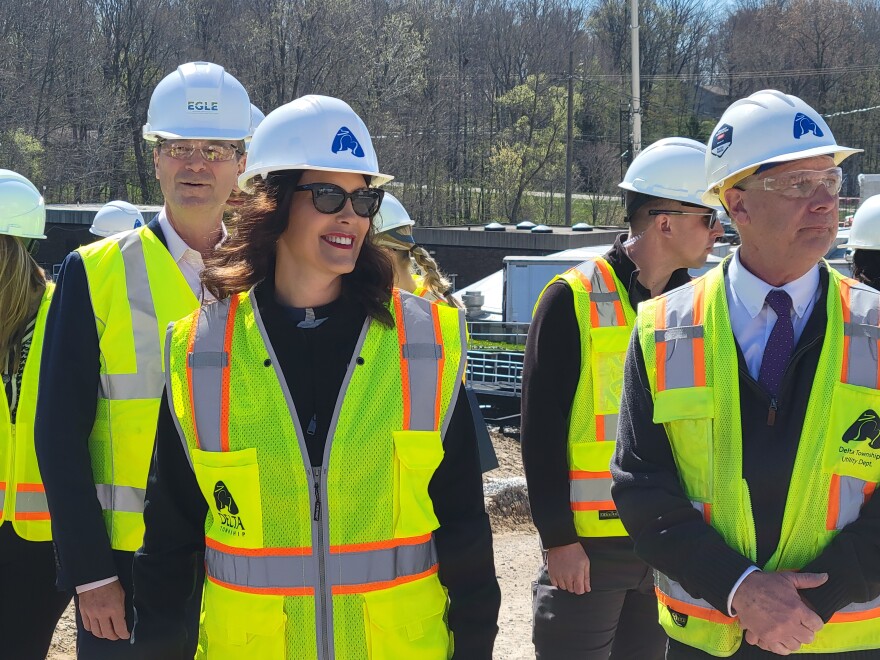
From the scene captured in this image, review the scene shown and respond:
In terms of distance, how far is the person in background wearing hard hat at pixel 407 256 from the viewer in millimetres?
5457

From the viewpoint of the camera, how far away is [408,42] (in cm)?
5466

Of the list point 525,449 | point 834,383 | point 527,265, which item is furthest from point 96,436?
point 527,265

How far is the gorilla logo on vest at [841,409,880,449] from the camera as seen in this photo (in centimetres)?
260

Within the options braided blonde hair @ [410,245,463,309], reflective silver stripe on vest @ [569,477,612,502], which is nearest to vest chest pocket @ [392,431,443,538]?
reflective silver stripe on vest @ [569,477,612,502]

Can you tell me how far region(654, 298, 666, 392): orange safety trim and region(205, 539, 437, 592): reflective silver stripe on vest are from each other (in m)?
0.81

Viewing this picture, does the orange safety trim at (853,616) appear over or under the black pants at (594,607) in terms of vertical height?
over

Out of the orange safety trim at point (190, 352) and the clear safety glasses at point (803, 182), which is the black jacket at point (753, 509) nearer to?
the clear safety glasses at point (803, 182)

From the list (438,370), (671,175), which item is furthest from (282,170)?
(671,175)

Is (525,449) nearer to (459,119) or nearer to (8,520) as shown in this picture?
(8,520)

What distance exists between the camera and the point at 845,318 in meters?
2.71

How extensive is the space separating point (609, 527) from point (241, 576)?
5.74 feet

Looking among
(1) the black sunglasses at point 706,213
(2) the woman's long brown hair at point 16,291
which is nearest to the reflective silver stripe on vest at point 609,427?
(1) the black sunglasses at point 706,213

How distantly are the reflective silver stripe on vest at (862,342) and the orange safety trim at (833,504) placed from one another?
0.84ft

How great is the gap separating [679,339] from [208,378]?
4.08 feet
